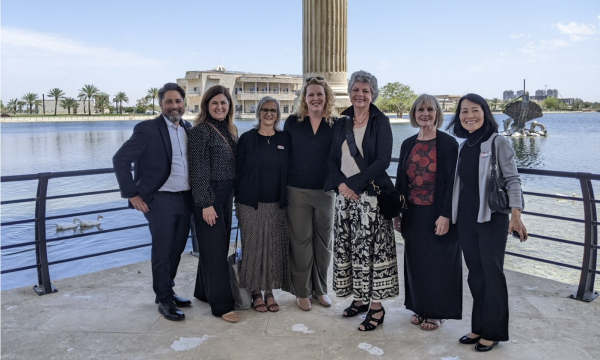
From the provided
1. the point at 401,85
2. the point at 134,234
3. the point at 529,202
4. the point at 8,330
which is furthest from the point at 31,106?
the point at 8,330

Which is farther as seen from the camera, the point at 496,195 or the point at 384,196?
the point at 384,196

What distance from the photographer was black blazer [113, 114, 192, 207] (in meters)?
3.29

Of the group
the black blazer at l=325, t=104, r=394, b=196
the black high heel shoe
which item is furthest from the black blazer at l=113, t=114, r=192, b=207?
the black high heel shoe

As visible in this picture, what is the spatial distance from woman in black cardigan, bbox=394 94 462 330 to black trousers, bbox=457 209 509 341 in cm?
16

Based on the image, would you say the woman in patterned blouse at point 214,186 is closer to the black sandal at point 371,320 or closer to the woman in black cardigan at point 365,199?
the woman in black cardigan at point 365,199

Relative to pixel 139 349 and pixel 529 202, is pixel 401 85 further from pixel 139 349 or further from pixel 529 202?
pixel 139 349

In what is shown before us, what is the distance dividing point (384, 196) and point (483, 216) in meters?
0.64

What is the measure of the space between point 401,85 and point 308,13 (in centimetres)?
7025

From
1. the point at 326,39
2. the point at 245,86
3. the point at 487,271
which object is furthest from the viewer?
the point at 245,86

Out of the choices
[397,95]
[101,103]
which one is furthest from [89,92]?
[397,95]

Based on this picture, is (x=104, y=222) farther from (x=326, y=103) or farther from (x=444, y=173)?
(x=444, y=173)

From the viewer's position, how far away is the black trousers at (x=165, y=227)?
3.40m

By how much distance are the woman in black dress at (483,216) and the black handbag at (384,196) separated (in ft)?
1.18

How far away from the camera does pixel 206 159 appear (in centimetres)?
333
